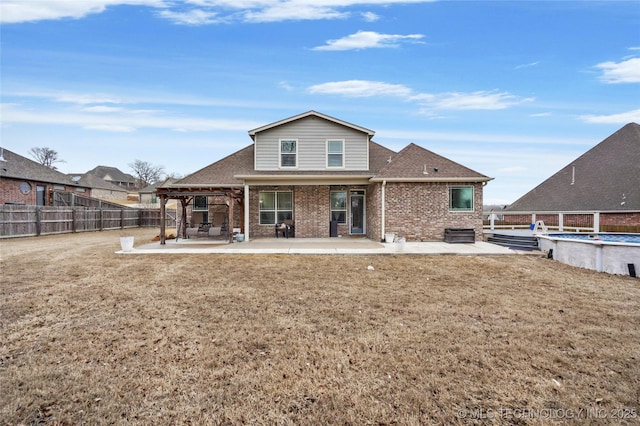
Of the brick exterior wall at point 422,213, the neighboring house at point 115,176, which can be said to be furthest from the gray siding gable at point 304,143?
the neighboring house at point 115,176

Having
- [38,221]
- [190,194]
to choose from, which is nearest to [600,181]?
[190,194]

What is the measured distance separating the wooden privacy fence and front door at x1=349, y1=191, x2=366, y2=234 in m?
17.6

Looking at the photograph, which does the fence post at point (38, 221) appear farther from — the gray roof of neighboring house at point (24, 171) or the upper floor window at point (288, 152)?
the upper floor window at point (288, 152)

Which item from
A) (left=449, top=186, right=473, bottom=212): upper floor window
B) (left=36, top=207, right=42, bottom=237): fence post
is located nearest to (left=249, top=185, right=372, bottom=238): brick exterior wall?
(left=449, top=186, right=473, bottom=212): upper floor window

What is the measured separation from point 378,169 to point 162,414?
13706 mm

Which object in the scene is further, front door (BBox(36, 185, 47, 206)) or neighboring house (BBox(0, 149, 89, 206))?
front door (BBox(36, 185, 47, 206))

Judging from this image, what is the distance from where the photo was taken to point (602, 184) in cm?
2030

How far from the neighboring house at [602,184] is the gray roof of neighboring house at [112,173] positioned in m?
67.6

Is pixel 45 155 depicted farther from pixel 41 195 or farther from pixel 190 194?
pixel 190 194

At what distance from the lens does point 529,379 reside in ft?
9.74

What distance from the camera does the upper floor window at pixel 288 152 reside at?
15.0m

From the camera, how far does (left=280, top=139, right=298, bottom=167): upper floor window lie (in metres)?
15.0

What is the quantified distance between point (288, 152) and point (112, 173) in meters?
62.4

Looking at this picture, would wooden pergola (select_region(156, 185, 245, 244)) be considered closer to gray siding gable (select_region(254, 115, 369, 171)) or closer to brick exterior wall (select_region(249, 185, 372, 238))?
gray siding gable (select_region(254, 115, 369, 171))
